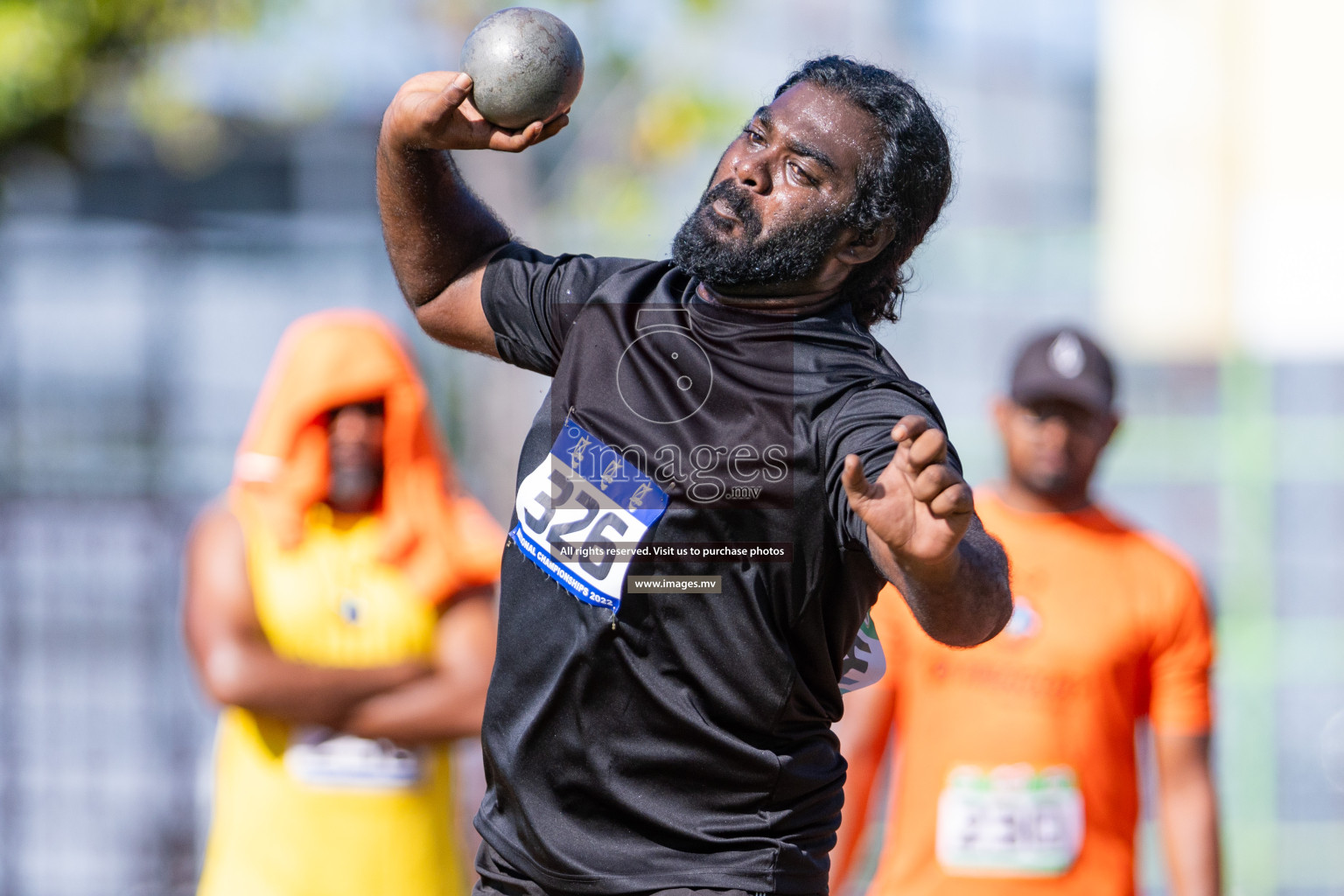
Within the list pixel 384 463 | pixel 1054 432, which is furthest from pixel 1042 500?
pixel 384 463

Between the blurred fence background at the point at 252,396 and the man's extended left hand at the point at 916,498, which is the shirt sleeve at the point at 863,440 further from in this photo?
the blurred fence background at the point at 252,396

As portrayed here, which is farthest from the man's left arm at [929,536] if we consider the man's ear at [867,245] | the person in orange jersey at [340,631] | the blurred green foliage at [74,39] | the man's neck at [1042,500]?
the blurred green foliage at [74,39]

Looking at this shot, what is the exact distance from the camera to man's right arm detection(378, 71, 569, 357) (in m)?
2.59

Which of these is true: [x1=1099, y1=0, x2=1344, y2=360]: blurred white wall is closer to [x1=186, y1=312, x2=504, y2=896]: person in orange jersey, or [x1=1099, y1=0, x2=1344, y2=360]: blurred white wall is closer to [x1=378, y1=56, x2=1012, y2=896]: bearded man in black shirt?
[x1=186, y1=312, x2=504, y2=896]: person in orange jersey

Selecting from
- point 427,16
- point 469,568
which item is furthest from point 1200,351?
point 469,568

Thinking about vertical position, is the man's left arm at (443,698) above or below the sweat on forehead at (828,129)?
below

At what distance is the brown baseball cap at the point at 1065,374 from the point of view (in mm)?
4777

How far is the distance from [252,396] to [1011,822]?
6058 millimetres

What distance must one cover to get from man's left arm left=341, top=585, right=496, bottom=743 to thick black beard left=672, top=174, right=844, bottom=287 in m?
2.25

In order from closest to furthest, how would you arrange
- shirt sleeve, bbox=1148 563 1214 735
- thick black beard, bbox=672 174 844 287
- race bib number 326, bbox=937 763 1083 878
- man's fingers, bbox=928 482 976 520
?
man's fingers, bbox=928 482 976 520, thick black beard, bbox=672 174 844 287, race bib number 326, bbox=937 763 1083 878, shirt sleeve, bbox=1148 563 1214 735

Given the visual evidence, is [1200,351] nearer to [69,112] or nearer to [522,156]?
[522,156]

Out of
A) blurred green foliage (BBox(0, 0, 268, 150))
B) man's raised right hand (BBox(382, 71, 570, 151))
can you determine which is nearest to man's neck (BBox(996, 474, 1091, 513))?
man's raised right hand (BBox(382, 71, 570, 151))

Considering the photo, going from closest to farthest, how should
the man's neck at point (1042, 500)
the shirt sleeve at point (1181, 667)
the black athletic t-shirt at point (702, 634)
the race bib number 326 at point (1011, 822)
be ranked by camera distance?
the black athletic t-shirt at point (702, 634)
the race bib number 326 at point (1011, 822)
the shirt sleeve at point (1181, 667)
the man's neck at point (1042, 500)

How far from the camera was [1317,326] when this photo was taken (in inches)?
381
